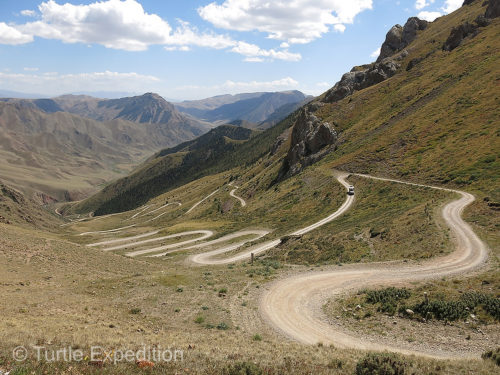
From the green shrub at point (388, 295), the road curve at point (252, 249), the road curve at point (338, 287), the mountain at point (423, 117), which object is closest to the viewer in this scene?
the road curve at point (338, 287)

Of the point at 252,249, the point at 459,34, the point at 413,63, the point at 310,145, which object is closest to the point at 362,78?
the point at 413,63

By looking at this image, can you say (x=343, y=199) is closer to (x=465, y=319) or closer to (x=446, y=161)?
(x=446, y=161)

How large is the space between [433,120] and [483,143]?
19026 millimetres

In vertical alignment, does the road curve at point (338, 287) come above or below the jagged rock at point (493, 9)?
below

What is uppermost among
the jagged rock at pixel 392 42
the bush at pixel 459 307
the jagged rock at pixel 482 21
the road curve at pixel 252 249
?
the jagged rock at pixel 392 42

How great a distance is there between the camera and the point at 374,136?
7906 cm

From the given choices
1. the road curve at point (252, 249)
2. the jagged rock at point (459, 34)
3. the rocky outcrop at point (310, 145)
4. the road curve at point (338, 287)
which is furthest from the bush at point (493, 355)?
the jagged rock at point (459, 34)

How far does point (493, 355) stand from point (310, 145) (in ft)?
283

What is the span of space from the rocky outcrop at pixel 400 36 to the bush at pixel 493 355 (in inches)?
5990

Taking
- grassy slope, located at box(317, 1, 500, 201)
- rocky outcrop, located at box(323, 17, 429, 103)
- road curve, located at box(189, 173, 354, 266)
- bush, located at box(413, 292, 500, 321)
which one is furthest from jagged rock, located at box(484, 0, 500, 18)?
bush, located at box(413, 292, 500, 321)

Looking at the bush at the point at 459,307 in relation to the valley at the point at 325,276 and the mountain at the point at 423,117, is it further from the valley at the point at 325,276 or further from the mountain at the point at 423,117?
the mountain at the point at 423,117

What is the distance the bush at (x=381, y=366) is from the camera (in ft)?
39.7

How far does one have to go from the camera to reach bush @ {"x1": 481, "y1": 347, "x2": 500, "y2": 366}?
42.6 feet

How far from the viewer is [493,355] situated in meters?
13.4
